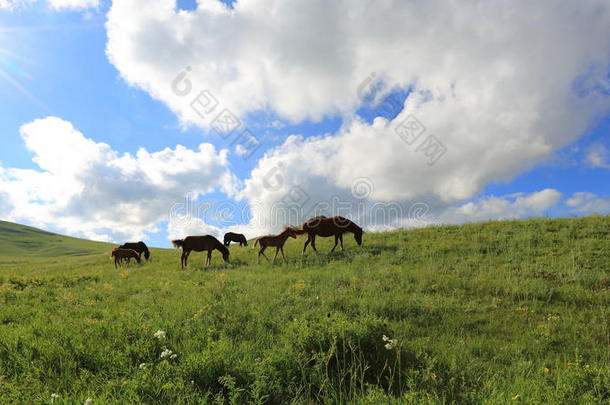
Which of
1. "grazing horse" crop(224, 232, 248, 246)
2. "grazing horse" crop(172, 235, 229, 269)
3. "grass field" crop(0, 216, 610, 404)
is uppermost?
"grazing horse" crop(224, 232, 248, 246)

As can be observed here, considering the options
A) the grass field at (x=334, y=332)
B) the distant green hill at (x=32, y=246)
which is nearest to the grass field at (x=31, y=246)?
the distant green hill at (x=32, y=246)

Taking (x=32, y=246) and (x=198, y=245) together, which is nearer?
(x=198, y=245)

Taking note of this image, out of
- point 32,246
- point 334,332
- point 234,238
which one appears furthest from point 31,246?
point 334,332

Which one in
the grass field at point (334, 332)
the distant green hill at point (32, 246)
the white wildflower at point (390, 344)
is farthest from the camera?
the distant green hill at point (32, 246)

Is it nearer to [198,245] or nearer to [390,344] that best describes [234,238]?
[198,245]

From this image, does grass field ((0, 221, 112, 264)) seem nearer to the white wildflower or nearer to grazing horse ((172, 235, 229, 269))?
grazing horse ((172, 235, 229, 269))

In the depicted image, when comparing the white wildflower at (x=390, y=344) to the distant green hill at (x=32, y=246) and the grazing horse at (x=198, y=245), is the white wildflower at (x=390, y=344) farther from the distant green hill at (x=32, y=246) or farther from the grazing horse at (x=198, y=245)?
the distant green hill at (x=32, y=246)

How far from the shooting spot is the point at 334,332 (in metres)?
5.35

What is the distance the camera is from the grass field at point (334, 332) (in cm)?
432

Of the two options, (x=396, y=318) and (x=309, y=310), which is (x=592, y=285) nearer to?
(x=396, y=318)

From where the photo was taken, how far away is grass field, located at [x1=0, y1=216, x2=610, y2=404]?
432 centimetres

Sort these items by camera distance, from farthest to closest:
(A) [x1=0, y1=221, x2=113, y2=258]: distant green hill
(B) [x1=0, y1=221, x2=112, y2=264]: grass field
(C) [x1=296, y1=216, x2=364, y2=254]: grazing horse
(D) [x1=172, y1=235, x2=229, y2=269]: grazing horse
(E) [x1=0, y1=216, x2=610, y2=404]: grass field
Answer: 1. (A) [x1=0, y1=221, x2=113, y2=258]: distant green hill
2. (B) [x1=0, y1=221, x2=112, y2=264]: grass field
3. (C) [x1=296, y1=216, x2=364, y2=254]: grazing horse
4. (D) [x1=172, y1=235, x2=229, y2=269]: grazing horse
5. (E) [x1=0, y1=216, x2=610, y2=404]: grass field

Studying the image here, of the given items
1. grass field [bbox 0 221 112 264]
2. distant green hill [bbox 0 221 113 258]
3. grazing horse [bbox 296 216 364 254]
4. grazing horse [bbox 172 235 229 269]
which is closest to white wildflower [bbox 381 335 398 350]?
grazing horse [bbox 296 216 364 254]

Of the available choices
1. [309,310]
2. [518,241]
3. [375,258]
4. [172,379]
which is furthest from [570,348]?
[518,241]
